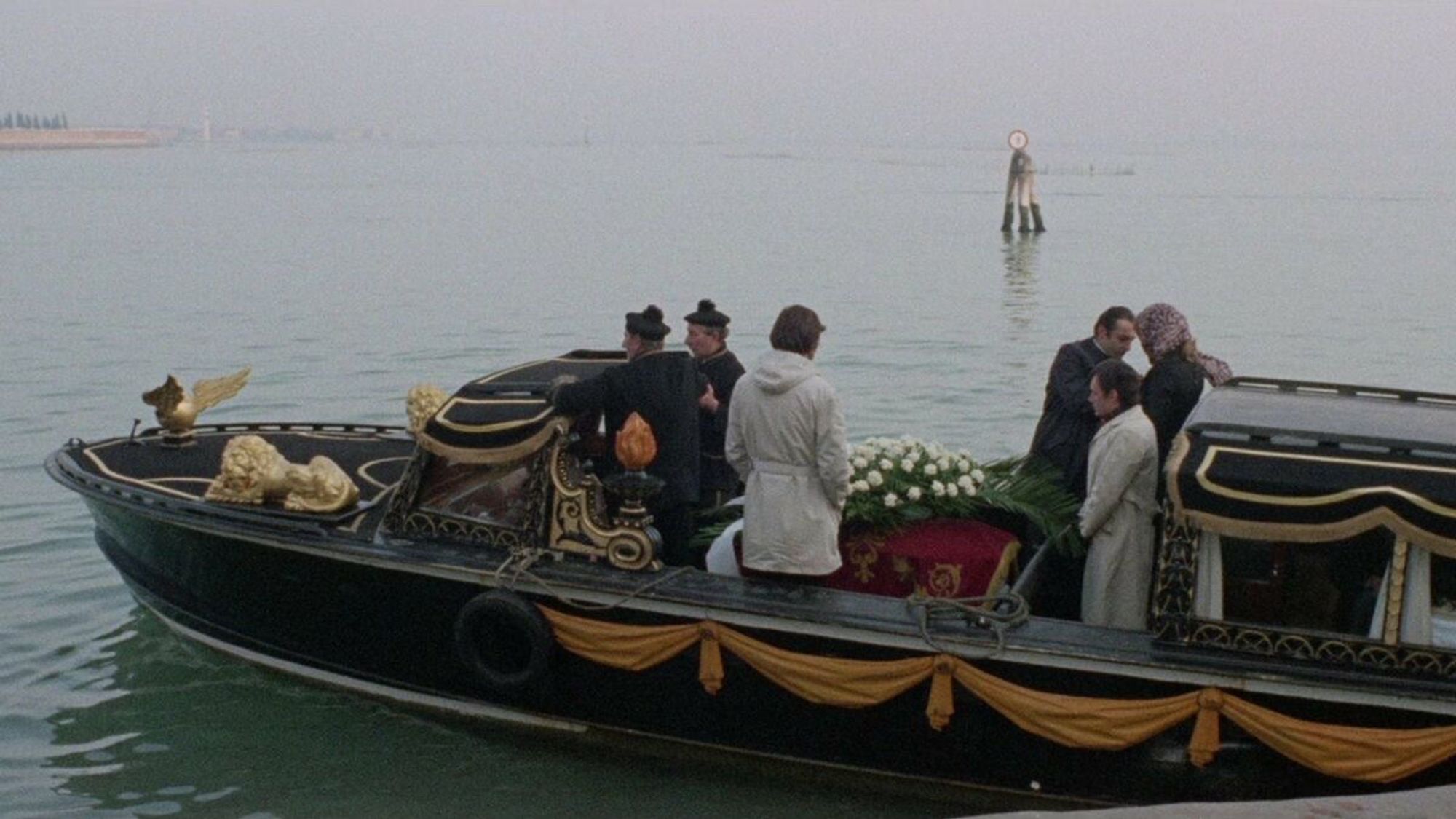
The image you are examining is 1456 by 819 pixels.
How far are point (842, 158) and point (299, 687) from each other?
566 feet

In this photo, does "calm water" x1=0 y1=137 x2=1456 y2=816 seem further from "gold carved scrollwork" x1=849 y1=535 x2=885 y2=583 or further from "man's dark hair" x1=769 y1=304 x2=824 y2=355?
"man's dark hair" x1=769 y1=304 x2=824 y2=355

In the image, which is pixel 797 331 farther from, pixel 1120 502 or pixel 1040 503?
pixel 1040 503

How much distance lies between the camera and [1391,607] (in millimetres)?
6906

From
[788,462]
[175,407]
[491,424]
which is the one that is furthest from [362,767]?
[788,462]

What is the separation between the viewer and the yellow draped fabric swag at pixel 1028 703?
6.92m

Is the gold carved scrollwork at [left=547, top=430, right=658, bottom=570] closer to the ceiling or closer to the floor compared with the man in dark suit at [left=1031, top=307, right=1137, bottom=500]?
closer to the floor

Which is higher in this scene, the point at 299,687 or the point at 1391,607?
the point at 1391,607

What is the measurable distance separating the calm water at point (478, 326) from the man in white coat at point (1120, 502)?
112cm

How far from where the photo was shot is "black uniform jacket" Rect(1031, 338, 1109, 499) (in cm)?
878

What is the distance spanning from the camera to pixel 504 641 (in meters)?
8.50

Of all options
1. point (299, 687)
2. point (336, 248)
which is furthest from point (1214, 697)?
point (336, 248)

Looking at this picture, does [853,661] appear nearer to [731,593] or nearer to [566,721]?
[731,593]

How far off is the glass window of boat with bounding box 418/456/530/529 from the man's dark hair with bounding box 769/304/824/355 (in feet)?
5.40

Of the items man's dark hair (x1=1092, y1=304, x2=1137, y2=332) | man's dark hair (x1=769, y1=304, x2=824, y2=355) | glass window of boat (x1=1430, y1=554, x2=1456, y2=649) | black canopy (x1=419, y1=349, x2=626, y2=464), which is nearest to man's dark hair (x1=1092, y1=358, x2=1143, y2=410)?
man's dark hair (x1=1092, y1=304, x2=1137, y2=332)
